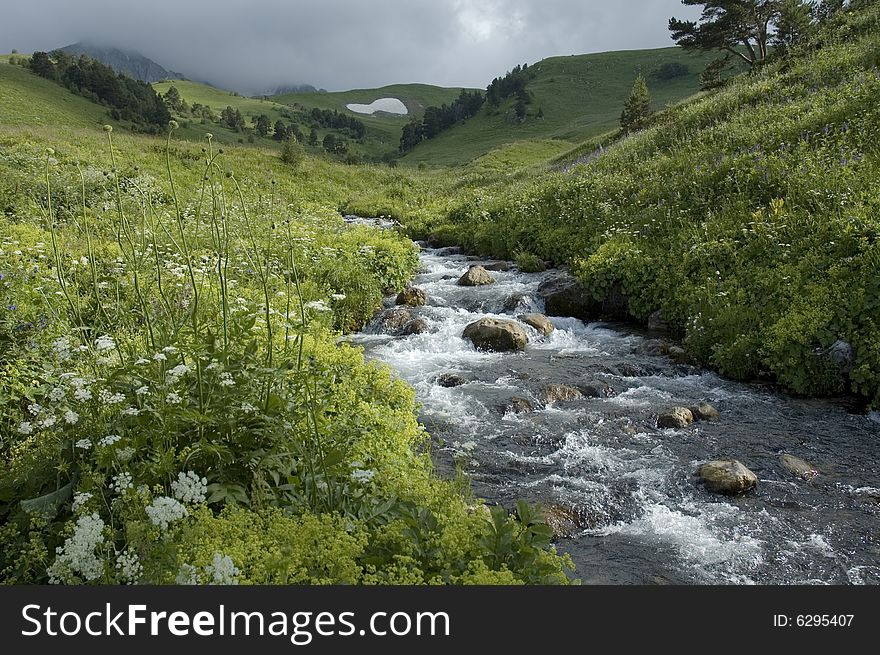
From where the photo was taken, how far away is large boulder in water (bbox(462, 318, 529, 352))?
11.9 m

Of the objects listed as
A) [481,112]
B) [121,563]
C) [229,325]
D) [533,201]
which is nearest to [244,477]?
[121,563]

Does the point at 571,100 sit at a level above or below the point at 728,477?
above

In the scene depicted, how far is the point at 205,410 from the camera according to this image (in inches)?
168

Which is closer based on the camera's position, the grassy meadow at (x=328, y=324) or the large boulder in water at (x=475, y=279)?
the grassy meadow at (x=328, y=324)

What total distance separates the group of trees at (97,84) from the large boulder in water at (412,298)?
70.3m

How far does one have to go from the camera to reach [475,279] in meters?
16.4

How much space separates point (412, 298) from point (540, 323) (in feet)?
10.9

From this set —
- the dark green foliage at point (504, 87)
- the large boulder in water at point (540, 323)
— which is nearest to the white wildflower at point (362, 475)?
the large boulder in water at point (540, 323)

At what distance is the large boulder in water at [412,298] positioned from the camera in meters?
14.3

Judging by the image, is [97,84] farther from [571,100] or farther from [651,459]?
[651,459]

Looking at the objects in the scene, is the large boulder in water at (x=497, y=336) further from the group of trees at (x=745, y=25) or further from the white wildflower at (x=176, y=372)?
the group of trees at (x=745, y=25)

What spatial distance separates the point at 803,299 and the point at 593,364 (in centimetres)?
365

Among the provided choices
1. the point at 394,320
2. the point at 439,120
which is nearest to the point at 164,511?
the point at 394,320

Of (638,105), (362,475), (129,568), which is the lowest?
(129,568)
